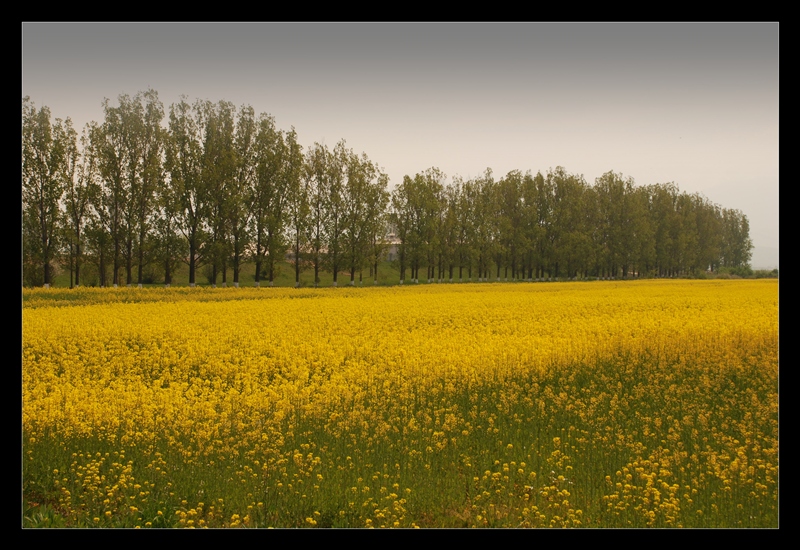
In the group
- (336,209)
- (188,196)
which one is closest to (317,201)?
(336,209)

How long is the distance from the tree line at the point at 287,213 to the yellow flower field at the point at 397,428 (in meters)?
4.83

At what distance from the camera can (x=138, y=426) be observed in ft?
22.7

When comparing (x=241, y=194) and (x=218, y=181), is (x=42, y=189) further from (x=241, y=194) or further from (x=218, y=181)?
(x=241, y=194)

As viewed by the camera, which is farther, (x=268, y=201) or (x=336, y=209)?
(x=336, y=209)

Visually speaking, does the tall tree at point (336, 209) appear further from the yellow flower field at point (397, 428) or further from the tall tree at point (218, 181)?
the yellow flower field at point (397, 428)

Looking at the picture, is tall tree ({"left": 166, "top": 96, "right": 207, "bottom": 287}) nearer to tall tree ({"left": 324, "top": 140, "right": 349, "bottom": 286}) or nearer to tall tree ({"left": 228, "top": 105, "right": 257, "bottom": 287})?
tall tree ({"left": 228, "top": 105, "right": 257, "bottom": 287})

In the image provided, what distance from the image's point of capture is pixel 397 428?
702cm

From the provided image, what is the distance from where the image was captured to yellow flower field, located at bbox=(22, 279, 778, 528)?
5453mm

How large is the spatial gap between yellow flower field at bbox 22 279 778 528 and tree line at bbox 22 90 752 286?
4.83 meters

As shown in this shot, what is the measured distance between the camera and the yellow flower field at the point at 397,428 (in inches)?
215

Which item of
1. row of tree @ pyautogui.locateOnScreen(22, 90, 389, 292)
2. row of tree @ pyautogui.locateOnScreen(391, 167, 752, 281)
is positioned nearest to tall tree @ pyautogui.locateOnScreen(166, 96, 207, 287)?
row of tree @ pyautogui.locateOnScreen(22, 90, 389, 292)

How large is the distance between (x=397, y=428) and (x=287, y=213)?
26555 millimetres

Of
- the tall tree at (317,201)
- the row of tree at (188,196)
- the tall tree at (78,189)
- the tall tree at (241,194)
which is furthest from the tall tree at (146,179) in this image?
the tall tree at (317,201)

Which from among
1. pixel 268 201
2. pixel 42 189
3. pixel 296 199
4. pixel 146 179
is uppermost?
pixel 296 199
